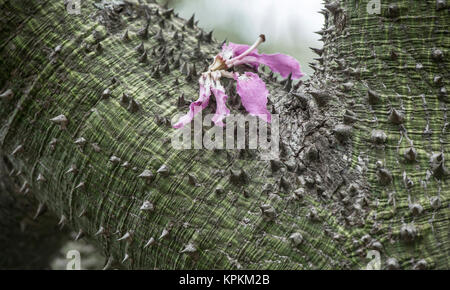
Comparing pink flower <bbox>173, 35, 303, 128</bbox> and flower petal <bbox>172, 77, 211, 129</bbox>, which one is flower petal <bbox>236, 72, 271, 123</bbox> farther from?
flower petal <bbox>172, 77, 211, 129</bbox>

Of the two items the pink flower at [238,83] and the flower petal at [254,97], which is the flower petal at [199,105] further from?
the flower petal at [254,97]

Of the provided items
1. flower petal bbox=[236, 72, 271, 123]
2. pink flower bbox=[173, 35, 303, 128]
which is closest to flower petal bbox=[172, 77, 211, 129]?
pink flower bbox=[173, 35, 303, 128]

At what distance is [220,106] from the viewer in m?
1.29

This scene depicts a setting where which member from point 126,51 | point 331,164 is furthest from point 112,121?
point 331,164

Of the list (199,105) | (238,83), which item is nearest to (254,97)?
(238,83)

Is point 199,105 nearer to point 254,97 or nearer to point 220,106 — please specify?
A: point 220,106

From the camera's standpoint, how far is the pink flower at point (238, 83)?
1.29 metres

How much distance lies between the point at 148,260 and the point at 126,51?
73 cm

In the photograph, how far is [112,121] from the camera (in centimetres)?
136

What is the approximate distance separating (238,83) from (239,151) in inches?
9.0

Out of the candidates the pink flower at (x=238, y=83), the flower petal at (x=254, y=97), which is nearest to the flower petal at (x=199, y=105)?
the pink flower at (x=238, y=83)

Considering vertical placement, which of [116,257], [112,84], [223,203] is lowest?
[116,257]
